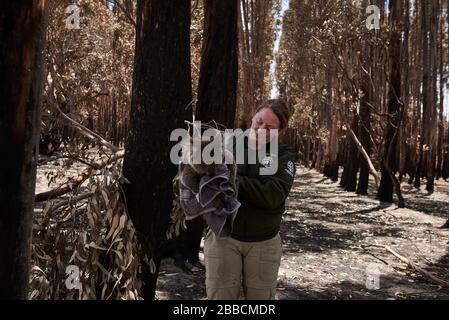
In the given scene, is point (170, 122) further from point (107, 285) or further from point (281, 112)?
point (107, 285)

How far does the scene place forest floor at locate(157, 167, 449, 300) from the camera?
6.04m

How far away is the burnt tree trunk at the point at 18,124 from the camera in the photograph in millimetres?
1969

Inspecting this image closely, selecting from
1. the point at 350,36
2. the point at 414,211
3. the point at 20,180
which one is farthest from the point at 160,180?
the point at 350,36

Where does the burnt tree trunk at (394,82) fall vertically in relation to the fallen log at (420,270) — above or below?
above

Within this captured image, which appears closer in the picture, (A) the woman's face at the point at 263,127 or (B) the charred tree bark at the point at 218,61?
(A) the woman's face at the point at 263,127

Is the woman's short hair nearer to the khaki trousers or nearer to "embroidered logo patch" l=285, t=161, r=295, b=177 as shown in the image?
"embroidered logo patch" l=285, t=161, r=295, b=177

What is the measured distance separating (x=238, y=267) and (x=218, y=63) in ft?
12.4

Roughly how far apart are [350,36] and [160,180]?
1331 cm

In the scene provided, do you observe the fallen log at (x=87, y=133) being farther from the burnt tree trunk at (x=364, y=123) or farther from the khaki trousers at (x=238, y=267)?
the burnt tree trunk at (x=364, y=123)

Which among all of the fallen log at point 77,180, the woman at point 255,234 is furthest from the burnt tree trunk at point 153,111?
the woman at point 255,234

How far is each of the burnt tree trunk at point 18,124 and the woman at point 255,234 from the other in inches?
41.0

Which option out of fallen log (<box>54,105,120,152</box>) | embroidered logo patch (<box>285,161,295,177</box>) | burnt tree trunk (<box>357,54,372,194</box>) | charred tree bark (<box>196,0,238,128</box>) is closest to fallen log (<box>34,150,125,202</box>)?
fallen log (<box>54,105,120,152</box>)

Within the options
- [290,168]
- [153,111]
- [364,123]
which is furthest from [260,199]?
[364,123]

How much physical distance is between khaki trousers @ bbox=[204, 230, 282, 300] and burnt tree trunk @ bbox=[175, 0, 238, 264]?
3.44 metres
